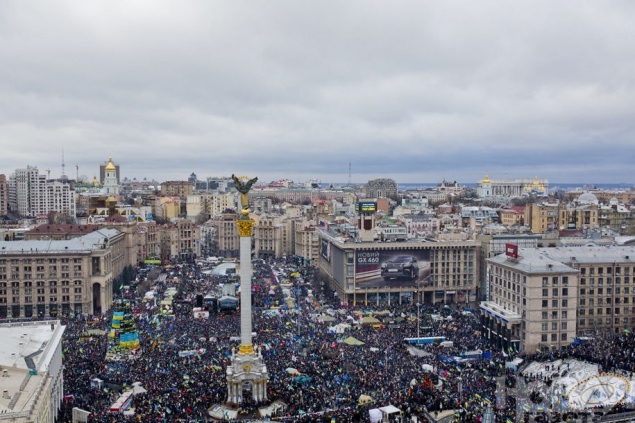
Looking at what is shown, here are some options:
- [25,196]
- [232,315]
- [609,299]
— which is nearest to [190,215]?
[25,196]

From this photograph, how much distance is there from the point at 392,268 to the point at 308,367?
118ft

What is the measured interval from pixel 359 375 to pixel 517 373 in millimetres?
12175

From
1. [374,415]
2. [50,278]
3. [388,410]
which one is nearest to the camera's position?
[374,415]

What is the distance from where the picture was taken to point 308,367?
5028 centimetres

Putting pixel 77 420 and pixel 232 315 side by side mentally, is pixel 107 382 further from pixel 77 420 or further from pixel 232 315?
pixel 232 315

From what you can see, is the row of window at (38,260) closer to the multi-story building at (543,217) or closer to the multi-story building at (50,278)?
the multi-story building at (50,278)

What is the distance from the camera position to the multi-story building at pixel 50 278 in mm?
75812

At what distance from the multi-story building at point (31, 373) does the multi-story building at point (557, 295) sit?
123ft

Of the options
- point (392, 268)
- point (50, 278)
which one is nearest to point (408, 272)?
point (392, 268)

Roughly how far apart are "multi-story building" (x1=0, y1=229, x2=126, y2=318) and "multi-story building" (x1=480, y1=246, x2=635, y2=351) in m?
45.1

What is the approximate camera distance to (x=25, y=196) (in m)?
194

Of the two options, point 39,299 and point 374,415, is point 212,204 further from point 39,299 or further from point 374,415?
point 374,415

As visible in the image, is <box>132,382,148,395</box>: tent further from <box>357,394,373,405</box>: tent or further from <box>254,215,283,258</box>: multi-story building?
<box>254,215,283,258</box>: multi-story building

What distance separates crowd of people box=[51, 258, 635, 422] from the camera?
41.6m
